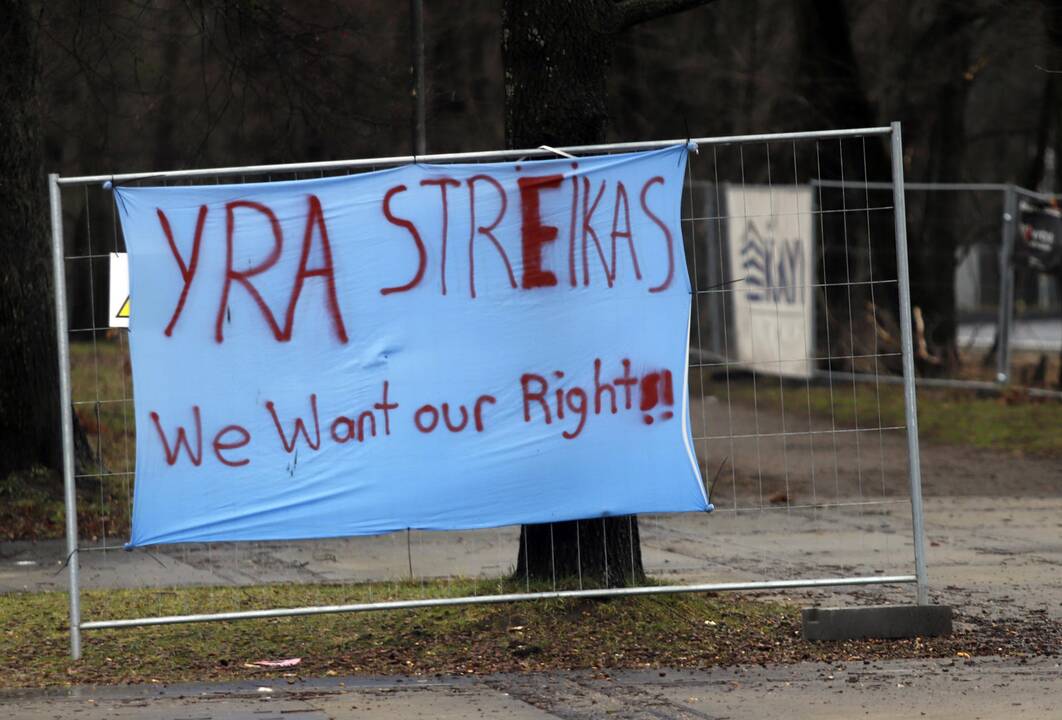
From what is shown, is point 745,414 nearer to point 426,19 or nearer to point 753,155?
point 426,19

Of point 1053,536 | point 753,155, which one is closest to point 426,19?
point 753,155

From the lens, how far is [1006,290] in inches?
771

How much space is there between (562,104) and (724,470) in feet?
24.6

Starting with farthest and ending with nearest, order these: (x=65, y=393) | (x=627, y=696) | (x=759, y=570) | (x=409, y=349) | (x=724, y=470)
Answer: (x=724, y=470)
(x=759, y=570)
(x=409, y=349)
(x=65, y=393)
(x=627, y=696)

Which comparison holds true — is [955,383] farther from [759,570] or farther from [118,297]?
[118,297]

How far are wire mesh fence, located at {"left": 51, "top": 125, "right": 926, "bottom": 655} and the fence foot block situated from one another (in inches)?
5.2

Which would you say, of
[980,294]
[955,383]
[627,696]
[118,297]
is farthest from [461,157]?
[980,294]

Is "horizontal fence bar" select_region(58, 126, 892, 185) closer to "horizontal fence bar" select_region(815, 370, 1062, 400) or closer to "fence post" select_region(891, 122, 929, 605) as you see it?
"fence post" select_region(891, 122, 929, 605)

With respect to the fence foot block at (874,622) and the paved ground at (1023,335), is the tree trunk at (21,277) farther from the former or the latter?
the paved ground at (1023,335)

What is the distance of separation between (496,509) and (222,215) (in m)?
1.76

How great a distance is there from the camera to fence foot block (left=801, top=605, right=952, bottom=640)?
725cm

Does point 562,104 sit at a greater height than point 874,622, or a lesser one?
greater

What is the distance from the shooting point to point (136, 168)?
75.4ft

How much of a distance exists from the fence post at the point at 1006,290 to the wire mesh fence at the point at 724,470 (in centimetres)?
134
